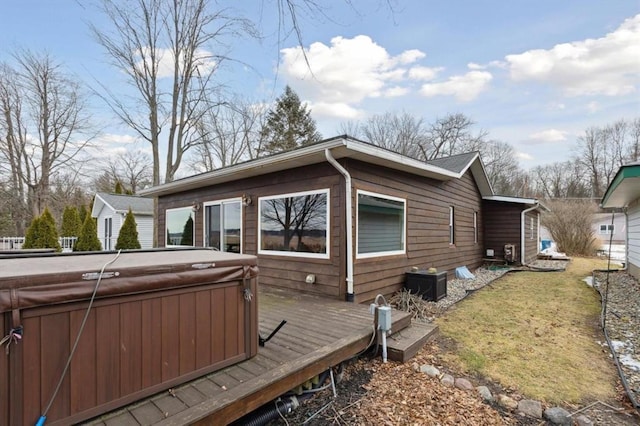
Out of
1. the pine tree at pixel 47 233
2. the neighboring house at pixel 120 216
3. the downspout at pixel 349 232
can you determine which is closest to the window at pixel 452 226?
the downspout at pixel 349 232

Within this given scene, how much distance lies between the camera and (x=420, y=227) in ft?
22.4

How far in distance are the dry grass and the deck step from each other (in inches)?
13.5

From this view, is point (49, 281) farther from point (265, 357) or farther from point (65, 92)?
point (65, 92)

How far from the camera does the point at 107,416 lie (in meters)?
1.83

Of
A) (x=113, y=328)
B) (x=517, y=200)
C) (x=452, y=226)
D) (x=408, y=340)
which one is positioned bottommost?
(x=408, y=340)

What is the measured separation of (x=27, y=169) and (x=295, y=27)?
71.1 feet

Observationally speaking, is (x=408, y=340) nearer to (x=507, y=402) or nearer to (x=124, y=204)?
(x=507, y=402)

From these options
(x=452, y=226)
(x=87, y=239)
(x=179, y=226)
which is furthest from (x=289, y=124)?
(x=452, y=226)

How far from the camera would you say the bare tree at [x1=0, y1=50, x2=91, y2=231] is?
52.2ft

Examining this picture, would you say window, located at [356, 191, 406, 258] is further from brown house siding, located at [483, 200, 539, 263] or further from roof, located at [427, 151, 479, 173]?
brown house siding, located at [483, 200, 539, 263]

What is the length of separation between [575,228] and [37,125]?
27759 millimetres

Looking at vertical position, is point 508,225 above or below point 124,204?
below

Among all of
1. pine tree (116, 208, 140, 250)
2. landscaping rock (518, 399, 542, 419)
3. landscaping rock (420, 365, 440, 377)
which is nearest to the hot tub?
→ landscaping rock (420, 365, 440, 377)

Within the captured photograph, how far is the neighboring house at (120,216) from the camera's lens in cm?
1564
